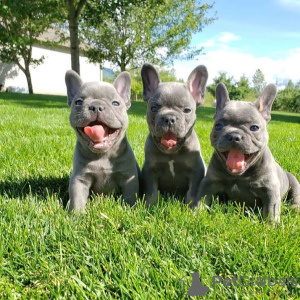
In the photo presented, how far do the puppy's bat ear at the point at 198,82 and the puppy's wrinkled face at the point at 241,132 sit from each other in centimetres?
46

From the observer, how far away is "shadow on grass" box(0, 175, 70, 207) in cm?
348

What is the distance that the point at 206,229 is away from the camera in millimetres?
2619

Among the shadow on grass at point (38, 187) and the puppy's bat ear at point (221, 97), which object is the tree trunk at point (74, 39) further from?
the puppy's bat ear at point (221, 97)

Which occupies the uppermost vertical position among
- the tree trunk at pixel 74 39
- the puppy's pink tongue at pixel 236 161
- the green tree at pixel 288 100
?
the tree trunk at pixel 74 39

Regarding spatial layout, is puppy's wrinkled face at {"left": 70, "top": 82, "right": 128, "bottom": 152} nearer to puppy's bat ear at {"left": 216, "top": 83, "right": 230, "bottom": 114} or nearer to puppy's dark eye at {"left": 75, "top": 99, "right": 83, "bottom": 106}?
puppy's dark eye at {"left": 75, "top": 99, "right": 83, "bottom": 106}

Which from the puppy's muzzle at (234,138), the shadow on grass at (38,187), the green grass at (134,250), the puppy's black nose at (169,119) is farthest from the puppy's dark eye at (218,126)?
the shadow on grass at (38,187)

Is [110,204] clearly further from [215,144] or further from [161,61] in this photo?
[161,61]

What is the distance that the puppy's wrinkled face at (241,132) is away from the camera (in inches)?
109

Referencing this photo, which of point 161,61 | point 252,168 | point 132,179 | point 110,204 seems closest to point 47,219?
point 110,204

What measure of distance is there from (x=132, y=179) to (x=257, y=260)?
57.8 inches

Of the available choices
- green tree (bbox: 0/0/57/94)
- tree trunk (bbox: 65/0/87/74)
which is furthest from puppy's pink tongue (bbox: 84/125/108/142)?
green tree (bbox: 0/0/57/94)

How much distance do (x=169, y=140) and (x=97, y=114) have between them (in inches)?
28.4

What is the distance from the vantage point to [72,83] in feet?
11.1

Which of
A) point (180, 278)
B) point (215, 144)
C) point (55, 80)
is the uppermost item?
point (55, 80)
